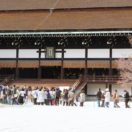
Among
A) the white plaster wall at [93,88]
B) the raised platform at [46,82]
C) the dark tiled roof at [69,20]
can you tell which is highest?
the dark tiled roof at [69,20]

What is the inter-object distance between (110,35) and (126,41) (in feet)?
4.31

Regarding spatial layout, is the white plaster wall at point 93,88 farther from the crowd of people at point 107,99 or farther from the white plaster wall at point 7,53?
the crowd of people at point 107,99

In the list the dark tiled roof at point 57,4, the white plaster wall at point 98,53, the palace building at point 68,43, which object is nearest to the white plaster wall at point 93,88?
the palace building at point 68,43

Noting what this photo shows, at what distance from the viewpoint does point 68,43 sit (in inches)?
1460

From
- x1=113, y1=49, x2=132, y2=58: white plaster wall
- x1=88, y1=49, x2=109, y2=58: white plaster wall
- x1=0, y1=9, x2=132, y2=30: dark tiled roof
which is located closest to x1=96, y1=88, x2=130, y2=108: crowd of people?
x1=113, y1=49, x2=132, y2=58: white plaster wall

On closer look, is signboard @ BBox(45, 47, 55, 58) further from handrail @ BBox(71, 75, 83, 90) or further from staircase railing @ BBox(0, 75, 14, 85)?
staircase railing @ BBox(0, 75, 14, 85)

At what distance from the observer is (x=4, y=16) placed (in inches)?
1625

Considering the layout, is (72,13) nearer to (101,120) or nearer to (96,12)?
(96,12)

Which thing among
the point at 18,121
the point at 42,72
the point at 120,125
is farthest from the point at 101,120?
the point at 42,72

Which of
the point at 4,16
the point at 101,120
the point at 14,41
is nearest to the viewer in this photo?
the point at 101,120

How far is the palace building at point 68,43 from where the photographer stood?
3566 cm

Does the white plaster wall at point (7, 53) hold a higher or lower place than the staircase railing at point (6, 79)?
higher

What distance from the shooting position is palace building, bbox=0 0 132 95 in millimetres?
35656

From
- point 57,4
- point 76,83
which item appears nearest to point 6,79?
point 76,83
